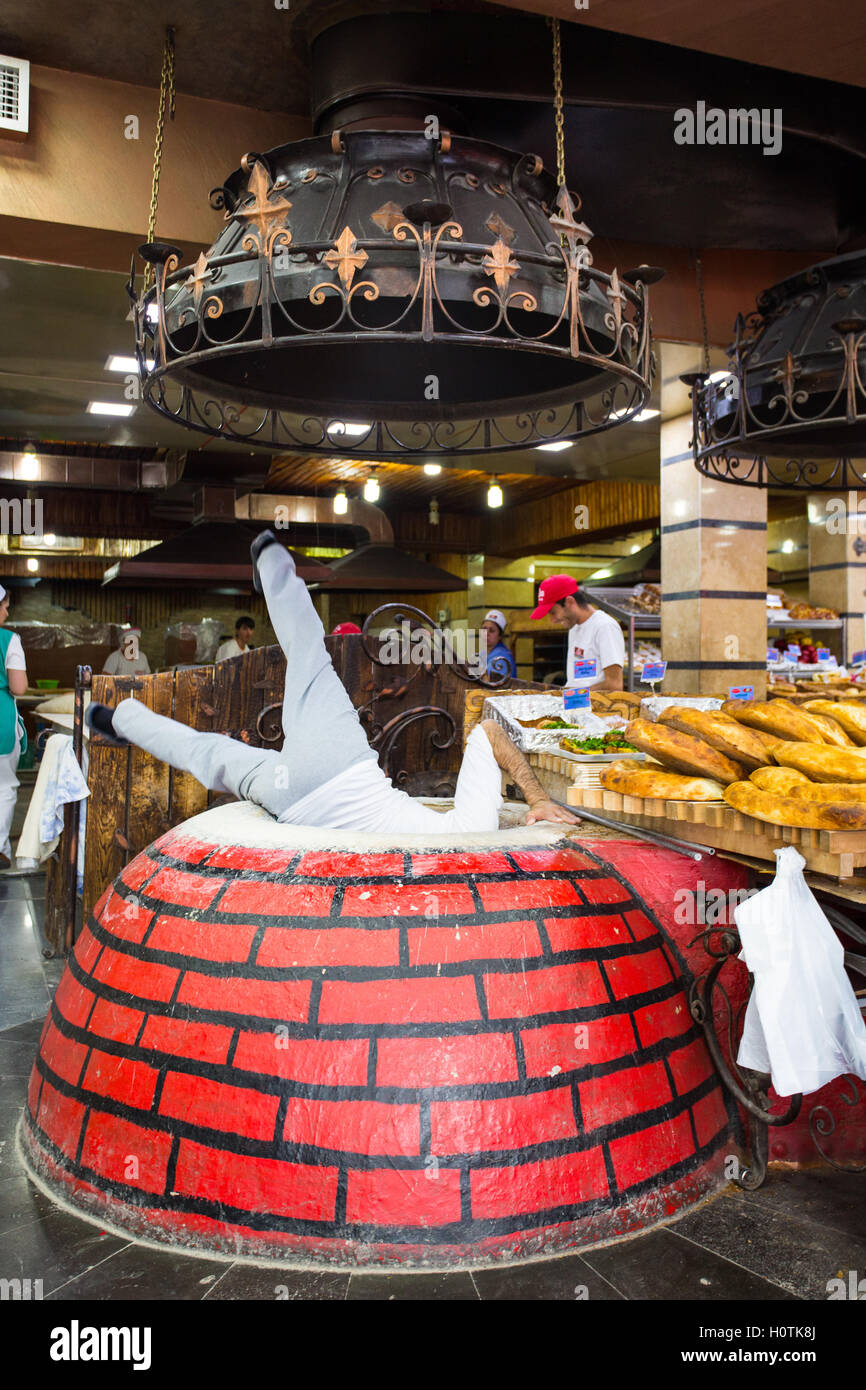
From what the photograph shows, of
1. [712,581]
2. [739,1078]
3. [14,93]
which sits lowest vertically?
[739,1078]

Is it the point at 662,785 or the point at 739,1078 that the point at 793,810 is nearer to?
the point at 662,785

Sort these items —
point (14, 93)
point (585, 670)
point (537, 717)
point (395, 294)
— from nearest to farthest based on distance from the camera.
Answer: point (395, 294) → point (537, 717) → point (14, 93) → point (585, 670)

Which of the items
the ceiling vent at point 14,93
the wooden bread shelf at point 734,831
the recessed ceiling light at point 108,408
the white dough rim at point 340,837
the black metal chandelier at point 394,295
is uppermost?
the recessed ceiling light at point 108,408

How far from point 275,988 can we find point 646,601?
6.71 meters

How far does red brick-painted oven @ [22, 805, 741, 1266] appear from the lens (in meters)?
1.87

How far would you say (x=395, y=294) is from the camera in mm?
2129

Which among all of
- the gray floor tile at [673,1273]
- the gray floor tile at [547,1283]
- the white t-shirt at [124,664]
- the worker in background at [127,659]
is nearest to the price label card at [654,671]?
the gray floor tile at [673,1273]

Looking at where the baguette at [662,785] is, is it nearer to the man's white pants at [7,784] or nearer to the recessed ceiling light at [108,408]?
the man's white pants at [7,784]

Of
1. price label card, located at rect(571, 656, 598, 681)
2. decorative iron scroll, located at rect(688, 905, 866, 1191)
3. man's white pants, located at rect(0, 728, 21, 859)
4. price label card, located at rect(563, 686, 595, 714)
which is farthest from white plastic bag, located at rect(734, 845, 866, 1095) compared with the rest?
man's white pants, located at rect(0, 728, 21, 859)

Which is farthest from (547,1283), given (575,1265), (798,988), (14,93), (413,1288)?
(14,93)

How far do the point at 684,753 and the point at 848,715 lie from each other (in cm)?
46

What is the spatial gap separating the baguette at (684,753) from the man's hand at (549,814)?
522 millimetres

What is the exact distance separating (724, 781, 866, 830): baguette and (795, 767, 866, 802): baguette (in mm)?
21

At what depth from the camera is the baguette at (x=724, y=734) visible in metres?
2.12
